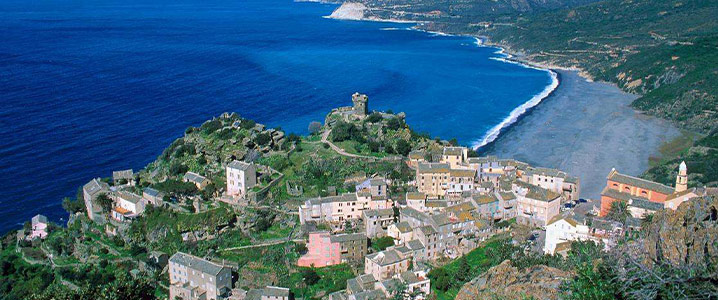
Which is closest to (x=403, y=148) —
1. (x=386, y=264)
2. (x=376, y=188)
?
(x=376, y=188)

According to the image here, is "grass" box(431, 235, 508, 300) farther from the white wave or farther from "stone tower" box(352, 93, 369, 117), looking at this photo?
the white wave

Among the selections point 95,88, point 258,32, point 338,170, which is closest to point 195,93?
point 95,88

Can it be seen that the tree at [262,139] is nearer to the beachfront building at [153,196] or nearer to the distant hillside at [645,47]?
the beachfront building at [153,196]

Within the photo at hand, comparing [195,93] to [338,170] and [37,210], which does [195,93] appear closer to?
[37,210]

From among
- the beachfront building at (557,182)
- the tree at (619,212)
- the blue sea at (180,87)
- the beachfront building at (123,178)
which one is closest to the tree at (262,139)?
A: the beachfront building at (123,178)

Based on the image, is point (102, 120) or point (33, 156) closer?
point (33, 156)

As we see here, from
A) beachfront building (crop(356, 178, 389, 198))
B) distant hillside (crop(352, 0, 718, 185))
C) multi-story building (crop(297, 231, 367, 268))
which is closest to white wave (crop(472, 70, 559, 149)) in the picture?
distant hillside (crop(352, 0, 718, 185))
